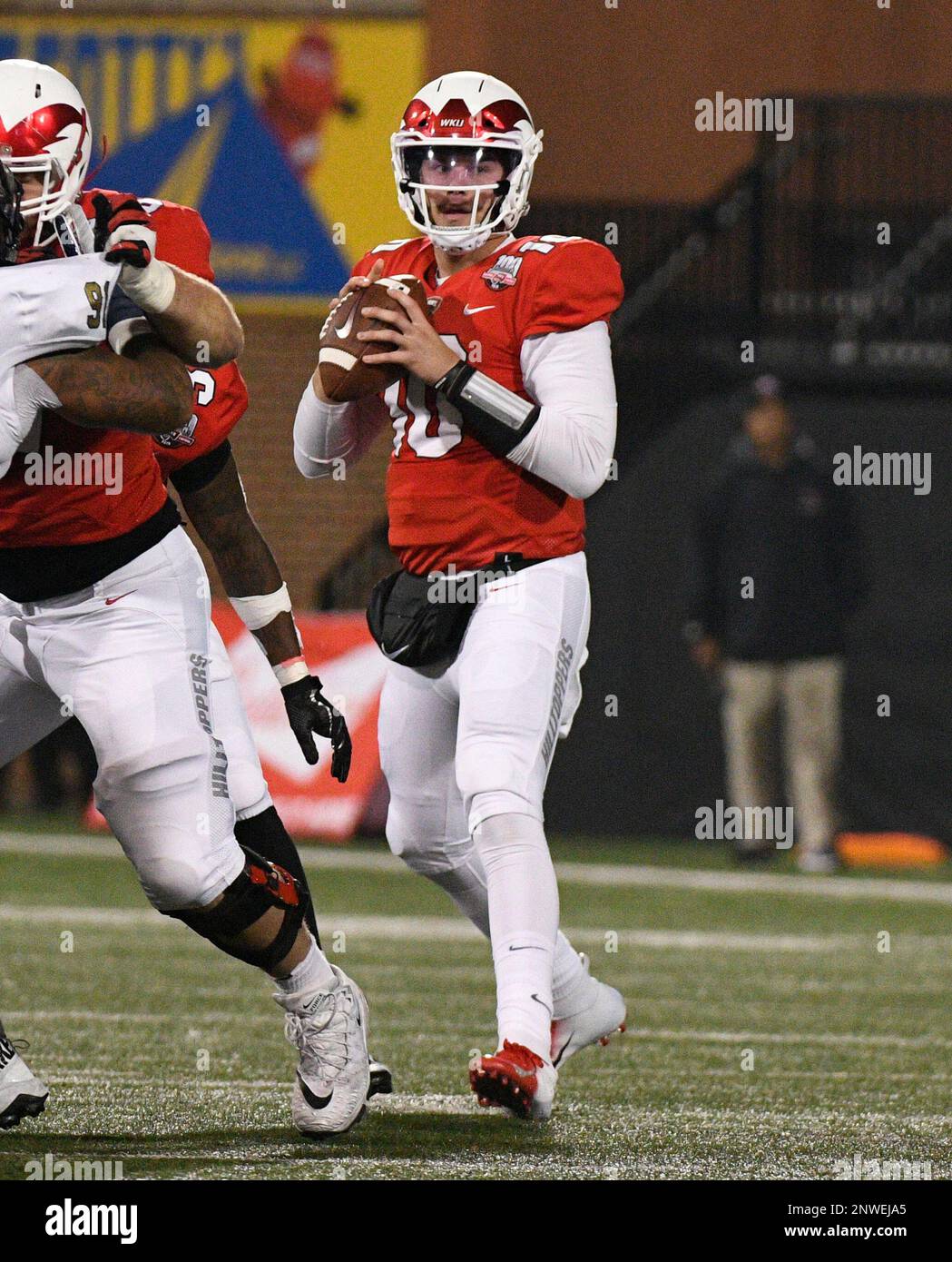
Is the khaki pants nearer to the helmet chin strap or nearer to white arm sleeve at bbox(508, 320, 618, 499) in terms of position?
the helmet chin strap

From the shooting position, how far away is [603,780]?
12297 millimetres

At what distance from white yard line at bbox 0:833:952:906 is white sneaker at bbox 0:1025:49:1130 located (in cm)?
577

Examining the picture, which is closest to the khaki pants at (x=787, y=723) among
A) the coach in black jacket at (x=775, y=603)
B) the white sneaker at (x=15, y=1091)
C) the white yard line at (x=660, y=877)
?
the coach in black jacket at (x=775, y=603)

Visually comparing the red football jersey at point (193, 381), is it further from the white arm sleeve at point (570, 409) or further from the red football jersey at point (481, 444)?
the white arm sleeve at point (570, 409)

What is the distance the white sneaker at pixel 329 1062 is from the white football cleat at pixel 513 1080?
46 cm

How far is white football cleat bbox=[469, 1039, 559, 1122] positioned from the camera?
418 cm

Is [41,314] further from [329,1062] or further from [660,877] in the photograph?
[660,877]

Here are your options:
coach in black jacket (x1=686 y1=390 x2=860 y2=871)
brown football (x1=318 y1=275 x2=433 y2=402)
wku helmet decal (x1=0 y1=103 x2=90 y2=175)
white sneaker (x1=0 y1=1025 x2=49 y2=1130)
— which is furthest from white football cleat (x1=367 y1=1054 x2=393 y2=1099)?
coach in black jacket (x1=686 y1=390 x2=860 y2=871)

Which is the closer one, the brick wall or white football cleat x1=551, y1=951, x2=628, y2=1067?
white football cleat x1=551, y1=951, x2=628, y2=1067

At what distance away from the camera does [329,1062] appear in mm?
4633

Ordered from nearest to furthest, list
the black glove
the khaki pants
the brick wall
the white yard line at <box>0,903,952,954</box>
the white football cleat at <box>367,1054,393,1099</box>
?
1. the black glove
2. the white football cleat at <box>367,1054,393,1099</box>
3. the white yard line at <box>0,903,952,954</box>
4. the khaki pants
5. the brick wall

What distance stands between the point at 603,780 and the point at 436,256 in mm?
7393

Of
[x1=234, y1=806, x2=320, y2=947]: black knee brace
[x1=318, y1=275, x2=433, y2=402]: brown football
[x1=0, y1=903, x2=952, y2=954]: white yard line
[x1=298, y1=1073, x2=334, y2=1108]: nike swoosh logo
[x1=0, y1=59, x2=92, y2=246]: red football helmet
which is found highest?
[x1=0, y1=59, x2=92, y2=246]: red football helmet

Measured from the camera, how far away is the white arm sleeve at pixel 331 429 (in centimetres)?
494
